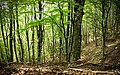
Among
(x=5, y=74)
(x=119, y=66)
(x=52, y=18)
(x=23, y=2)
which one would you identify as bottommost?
(x=5, y=74)

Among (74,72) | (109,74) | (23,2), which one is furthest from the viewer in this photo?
(23,2)

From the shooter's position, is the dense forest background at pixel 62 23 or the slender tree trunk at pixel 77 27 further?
the slender tree trunk at pixel 77 27

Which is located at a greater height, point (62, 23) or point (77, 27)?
point (62, 23)

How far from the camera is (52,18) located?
773 centimetres

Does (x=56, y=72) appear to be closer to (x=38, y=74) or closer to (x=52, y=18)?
(x=38, y=74)

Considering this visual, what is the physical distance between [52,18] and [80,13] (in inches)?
Answer: 62.2

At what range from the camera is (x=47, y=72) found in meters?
4.24

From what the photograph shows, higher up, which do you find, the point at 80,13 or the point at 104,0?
the point at 104,0

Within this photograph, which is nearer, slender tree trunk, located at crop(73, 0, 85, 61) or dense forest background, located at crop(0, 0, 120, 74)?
dense forest background, located at crop(0, 0, 120, 74)

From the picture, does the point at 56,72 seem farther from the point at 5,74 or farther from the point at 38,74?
the point at 5,74

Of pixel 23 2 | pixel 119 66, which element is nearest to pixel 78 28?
pixel 23 2

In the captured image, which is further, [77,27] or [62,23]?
[77,27]

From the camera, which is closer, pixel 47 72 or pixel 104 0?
pixel 47 72

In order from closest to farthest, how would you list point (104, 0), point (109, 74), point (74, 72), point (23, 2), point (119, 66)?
point (109, 74), point (74, 72), point (119, 66), point (23, 2), point (104, 0)
